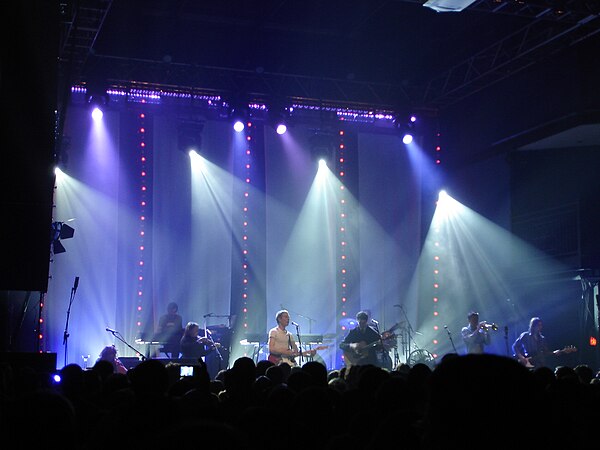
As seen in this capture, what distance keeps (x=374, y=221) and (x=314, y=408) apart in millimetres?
14823

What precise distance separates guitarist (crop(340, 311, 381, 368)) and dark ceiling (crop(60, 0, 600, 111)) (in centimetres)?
601

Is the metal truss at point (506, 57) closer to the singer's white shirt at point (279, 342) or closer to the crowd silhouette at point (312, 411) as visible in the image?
the singer's white shirt at point (279, 342)

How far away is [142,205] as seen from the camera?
16469 mm

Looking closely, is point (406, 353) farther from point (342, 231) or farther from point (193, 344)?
point (193, 344)

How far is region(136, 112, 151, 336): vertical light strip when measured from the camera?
16.0 meters

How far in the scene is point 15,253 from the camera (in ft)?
28.2

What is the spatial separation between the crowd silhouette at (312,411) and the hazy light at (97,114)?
31.9 feet

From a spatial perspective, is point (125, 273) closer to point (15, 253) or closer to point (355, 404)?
point (15, 253)

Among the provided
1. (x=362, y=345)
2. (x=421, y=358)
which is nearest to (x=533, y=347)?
(x=362, y=345)

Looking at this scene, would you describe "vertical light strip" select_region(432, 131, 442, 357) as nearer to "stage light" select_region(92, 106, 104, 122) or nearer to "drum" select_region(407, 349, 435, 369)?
"drum" select_region(407, 349, 435, 369)

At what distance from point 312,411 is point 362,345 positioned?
8.94 meters

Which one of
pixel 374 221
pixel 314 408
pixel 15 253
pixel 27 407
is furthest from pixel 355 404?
pixel 374 221

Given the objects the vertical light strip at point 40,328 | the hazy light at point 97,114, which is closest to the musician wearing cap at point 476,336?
the vertical light strip at point 40,328

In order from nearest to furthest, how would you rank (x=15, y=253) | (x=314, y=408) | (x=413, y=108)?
(x=314, y=408) < (x=15, y=253) < (x=413, y=108)
